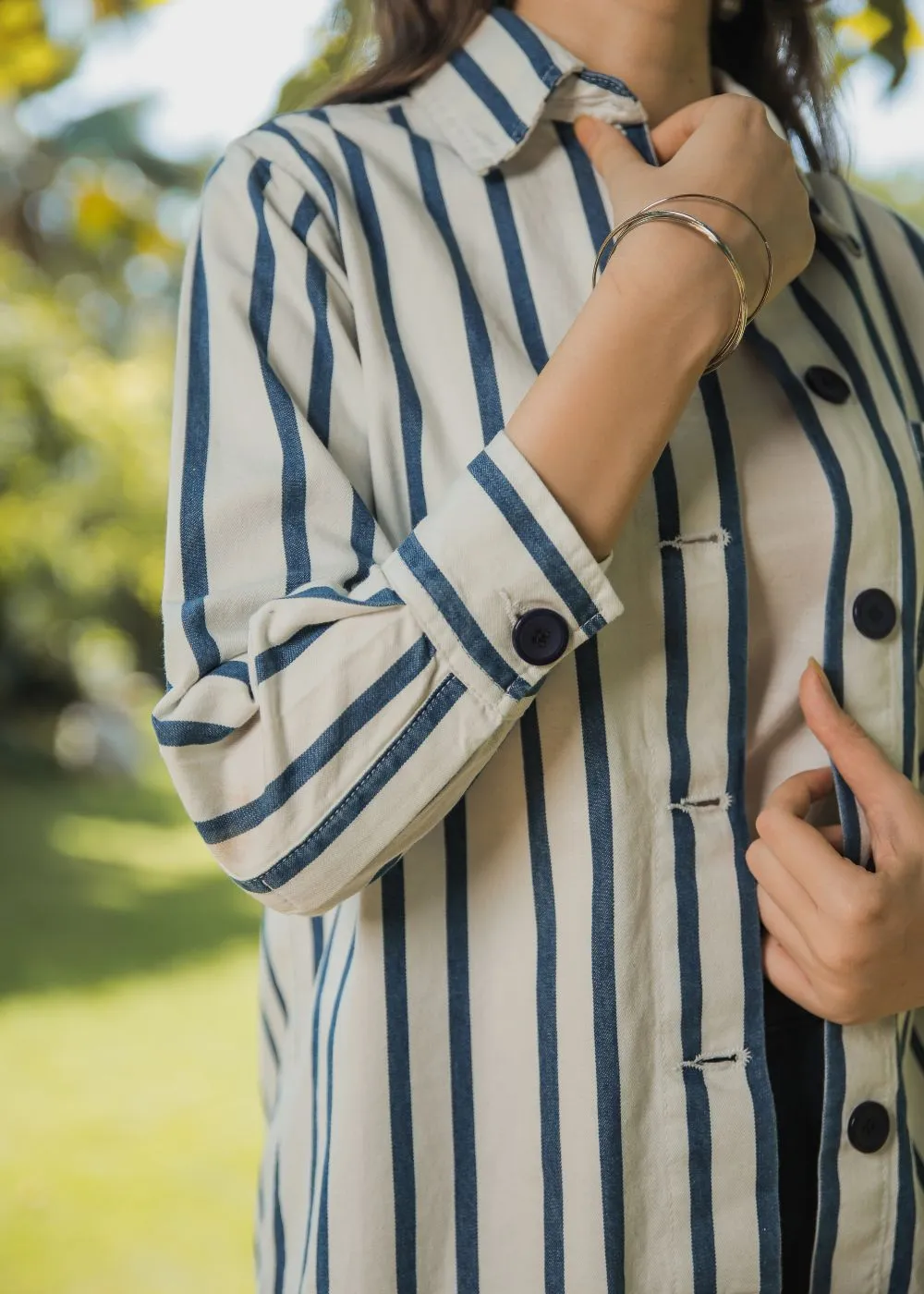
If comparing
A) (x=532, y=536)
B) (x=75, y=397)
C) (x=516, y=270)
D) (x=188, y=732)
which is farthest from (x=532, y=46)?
(x=75, y=397)

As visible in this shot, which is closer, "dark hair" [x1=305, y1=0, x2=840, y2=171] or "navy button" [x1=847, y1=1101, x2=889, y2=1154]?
"navy button" [x1=847, y1=1101, x2=889, y2=1154]

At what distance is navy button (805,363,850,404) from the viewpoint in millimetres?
733

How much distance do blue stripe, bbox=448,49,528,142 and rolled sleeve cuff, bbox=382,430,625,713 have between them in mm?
274

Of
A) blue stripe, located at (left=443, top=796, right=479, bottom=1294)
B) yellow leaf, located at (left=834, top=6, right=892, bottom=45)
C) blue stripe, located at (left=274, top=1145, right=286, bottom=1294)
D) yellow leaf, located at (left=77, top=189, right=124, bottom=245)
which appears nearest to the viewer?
blue stripe, located at (left=443, top=796, right=479, bottom=1294)

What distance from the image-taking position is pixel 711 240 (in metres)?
0.60

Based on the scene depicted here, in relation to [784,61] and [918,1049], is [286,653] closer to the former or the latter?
[918,1049]

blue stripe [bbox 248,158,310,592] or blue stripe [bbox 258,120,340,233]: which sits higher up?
blue stripe [bbox 258,120,340,233]

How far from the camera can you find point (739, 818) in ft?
2.25

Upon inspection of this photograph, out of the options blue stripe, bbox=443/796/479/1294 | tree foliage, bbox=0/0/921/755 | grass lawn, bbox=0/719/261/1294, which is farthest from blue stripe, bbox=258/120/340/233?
tree foliage, bbox=0/0/921/755

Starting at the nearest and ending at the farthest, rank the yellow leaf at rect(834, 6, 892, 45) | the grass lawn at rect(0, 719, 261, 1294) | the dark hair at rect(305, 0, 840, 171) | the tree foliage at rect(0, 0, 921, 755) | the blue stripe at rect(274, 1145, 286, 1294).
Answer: the blue stripe at rect(274, 1145, 286, 1294), the dark hair at rect(305, 0, 840, 171), the yellow leaf at rect(834, 6, 892, 45), the grass lawn at rect(0, 719, 261, 1294), the tree foliage at rect(0, 0, 921, 755)

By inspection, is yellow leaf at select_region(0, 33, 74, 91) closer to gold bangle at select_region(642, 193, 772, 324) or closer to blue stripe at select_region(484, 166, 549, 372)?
blue stripe at select_region(484, 166, 549, 372)

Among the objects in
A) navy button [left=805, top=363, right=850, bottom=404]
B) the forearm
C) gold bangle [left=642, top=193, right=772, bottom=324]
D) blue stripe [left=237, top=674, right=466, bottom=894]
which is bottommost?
blue stripe [left=237, top=674, right=466, bottom=894]

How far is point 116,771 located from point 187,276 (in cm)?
412

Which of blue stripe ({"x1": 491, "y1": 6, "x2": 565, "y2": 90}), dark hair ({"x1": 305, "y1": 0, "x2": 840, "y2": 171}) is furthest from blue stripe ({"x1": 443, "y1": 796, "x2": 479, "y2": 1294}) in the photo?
dark hair ({"x1": 305, "y1": 0, "x2": 840, "y2": 171})
